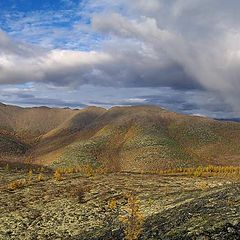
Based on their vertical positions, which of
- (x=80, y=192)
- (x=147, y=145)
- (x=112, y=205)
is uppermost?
(x=112, y=205)

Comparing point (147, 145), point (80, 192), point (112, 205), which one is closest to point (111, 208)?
point (112, 205)

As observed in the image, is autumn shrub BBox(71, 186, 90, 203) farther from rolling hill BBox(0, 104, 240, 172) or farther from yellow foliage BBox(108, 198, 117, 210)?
rolling hill BBox(0, 104, 240, 172)

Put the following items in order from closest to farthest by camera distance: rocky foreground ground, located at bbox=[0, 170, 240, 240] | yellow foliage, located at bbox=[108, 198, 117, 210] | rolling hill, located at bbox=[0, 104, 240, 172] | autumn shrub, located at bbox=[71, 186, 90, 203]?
rocky foreground ground, located at bbox=[0, 170, 240, 240]
yellow foliage, located at bbox=[108, 198, 117, 210]
autumn shrub, located at bbox=[71, 186, 90, 203]
rolling hill, located at bbox=[0, 104, 240, 172]

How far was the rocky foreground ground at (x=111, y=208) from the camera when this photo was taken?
51.1 ft

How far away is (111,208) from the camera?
27141 mm

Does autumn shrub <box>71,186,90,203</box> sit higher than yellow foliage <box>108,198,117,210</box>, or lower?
lower

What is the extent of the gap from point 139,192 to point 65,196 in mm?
6014

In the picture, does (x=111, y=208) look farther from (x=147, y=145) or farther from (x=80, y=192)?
(x=147, y=145)

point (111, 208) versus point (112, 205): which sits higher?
point (112, 205)

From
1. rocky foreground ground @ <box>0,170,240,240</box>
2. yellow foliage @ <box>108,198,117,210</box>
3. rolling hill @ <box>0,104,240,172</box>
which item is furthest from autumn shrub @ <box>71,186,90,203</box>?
rolling hill @ <box>0,104,240,172</box>

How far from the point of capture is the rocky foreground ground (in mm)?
15570

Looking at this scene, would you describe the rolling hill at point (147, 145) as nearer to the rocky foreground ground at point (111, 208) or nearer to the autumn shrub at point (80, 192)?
the rocky foreground ground at point (111, 208)

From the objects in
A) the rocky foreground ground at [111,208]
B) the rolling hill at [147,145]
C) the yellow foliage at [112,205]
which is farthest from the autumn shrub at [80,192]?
the rolling hill at [147,145]

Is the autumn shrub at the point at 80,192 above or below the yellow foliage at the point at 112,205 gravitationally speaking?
below
